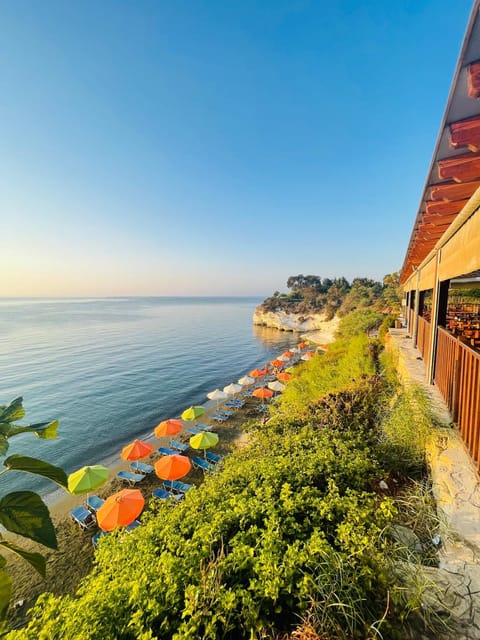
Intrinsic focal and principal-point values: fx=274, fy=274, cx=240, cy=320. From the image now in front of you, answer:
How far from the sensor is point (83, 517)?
7961 millimetres

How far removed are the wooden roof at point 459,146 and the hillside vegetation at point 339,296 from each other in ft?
90.6

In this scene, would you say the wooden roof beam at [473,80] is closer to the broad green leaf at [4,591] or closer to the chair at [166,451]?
the broad green leaf at [4,591]

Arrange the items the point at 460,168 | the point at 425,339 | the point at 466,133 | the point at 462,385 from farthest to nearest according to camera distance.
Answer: the point at 425,339, the point at 462,385, the point at 460,168, the point at 466,133

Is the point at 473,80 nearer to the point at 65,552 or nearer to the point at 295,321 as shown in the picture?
the point at 65,552

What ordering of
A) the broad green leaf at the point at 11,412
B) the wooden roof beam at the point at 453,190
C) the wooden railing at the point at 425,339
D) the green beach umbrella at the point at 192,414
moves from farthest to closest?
the green beach umbrella at the point at 192,414 → the wooden railing at the point at 425,339 → the wooden roof beam at the point at 453,190 → the broad green leaf at the point at 11,412

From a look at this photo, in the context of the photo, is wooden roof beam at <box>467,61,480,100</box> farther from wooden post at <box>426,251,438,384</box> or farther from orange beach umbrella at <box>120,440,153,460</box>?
orange beach umbrella at <box>120,440,153,460</box>

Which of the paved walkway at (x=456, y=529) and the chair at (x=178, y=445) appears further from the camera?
the chair at (x=178, y=445)

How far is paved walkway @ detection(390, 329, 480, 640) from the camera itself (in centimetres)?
197

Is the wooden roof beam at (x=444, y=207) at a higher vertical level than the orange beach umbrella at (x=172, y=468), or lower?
higher

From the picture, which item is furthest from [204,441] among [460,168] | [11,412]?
[460,168]

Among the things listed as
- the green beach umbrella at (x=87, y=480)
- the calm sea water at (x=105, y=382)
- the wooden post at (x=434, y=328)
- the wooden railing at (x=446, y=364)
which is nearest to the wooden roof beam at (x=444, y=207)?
the wooden railing at (x=446, y=364)

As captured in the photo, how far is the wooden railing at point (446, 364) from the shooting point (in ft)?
13.3

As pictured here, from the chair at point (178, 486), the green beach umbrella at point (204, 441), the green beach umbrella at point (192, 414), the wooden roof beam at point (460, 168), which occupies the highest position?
the wooden roof beam at point (460, 168)

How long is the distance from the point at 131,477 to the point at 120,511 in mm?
3172
